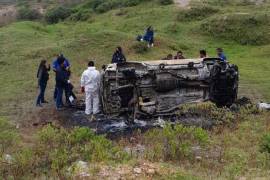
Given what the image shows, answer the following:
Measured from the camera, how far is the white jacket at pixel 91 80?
15891 mm

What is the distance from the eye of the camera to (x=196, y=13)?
35.5m

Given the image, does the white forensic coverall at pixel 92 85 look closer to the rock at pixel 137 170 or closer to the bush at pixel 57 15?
the rock at pixel 137 170

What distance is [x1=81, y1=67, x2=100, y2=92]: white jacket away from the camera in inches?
626

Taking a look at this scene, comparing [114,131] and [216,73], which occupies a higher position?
[216,73]

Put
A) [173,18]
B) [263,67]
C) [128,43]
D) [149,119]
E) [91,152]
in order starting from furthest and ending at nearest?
[173,18] < [128,43] < [263,67] < [149,119] < [91,152]

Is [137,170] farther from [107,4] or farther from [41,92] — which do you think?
[107,4]

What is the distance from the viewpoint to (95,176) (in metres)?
9.65

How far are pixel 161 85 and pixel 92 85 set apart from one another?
1904 millimetres

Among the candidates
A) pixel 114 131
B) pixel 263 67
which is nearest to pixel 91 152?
pixel 114 131

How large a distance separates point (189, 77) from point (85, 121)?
9.98ft

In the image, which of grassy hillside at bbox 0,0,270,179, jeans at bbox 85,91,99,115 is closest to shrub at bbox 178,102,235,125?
grassy hillside at bbox 0,0,270,179

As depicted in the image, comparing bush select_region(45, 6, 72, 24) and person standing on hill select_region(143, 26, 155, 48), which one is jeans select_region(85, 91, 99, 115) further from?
bush select_region(45, 6, 72, 24)

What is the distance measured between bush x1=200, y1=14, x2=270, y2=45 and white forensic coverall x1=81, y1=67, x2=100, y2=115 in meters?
16.5

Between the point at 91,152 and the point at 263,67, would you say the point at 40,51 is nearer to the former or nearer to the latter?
the point at 263,67
